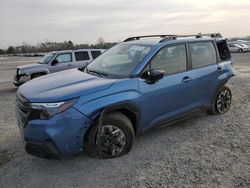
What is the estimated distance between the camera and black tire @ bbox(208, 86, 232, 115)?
21.4 feet

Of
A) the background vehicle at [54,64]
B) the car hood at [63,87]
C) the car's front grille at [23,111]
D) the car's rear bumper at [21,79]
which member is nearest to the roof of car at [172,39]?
the car hood at [63,87]

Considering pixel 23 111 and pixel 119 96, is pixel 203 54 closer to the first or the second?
pixel 119 96

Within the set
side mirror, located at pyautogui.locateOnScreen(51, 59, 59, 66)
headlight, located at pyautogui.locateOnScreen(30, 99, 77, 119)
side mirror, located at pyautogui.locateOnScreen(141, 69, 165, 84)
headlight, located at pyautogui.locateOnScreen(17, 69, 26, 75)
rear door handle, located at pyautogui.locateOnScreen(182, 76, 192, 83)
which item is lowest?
headlight, located at pyautogui.locateOnScreen(17, 69, 26, 75)

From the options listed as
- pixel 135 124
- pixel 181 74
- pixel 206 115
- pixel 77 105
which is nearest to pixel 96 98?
pixel 77 105

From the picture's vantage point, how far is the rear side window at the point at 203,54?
19.2ft

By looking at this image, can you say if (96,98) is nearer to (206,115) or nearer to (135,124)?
(135,124)

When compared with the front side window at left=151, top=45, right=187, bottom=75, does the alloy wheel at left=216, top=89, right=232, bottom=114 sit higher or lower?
lower

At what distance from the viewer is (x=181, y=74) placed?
545 cm

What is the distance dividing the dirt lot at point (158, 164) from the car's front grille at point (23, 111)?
0.70 m

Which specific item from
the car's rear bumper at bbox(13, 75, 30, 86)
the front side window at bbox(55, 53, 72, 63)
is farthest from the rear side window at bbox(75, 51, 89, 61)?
the car's rear bumper at bbox(13, 75, 30, 86)

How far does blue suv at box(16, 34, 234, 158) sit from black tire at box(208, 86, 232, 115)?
6 centimetres

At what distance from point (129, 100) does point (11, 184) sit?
1.96 meters

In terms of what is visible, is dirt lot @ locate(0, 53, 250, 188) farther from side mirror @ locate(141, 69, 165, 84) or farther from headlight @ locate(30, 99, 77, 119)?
side mirror @ locate(141, 69, 165, 84)

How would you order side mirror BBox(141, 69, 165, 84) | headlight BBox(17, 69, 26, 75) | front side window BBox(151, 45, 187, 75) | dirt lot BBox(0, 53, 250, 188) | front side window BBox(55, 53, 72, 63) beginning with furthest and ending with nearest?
front side window BBox(55, 53, 72, 63)
headlight BBox(17, 69, 26, 75)
front side window BBox(151, 45, 187, 75)
side mirror BBox(141, 69, 165, 84)
dirt lot BBox(0, 53, 250, 188)
